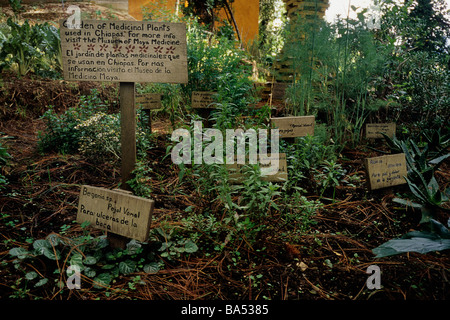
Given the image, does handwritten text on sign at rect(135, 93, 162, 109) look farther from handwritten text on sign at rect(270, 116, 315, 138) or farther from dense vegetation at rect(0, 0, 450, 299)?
handwritten text on sign at rect(270, 116, 315, 138)

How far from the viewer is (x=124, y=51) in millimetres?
2086

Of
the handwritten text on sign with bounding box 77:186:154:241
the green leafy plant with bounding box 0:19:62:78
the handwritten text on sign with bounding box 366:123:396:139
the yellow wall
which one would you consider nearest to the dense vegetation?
the handwritten text on sign with bounding box 77:186:154:241

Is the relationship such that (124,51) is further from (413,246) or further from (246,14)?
(246,14)

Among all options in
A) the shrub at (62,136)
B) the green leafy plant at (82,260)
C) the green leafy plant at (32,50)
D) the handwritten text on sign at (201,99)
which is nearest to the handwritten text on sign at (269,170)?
the green leafy plant at (82,260)

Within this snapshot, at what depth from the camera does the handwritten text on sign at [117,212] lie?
170cm

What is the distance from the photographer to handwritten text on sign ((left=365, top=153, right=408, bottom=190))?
2.47 m

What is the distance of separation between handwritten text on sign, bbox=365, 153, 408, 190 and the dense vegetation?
91mm

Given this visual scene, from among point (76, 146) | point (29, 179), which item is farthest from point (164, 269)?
point (76, 146)

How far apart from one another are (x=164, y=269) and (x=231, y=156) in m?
0.87

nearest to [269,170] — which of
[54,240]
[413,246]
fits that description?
[413,246]

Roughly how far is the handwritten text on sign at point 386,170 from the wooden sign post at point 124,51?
5.23 feet

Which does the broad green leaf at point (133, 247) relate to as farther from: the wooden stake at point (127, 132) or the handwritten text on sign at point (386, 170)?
the handwritten text on sign at point (386, 170)

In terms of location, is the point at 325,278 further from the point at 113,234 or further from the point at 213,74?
the point at 213,74
